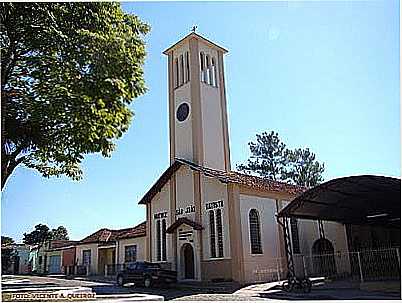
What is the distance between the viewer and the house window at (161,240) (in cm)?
2161

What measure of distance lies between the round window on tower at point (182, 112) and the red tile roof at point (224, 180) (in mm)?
2526

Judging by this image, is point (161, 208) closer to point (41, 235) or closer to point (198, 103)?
point (198, 103)

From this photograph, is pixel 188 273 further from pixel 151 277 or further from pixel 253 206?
pixel 253 206

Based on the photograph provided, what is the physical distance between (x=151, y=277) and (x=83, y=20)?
11.6m

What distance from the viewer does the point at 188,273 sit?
20.4 metres

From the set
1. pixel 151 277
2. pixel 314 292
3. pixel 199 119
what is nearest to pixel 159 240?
pixel 151 277

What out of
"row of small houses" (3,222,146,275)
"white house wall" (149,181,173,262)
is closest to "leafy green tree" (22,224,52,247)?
"row of small houses" (3,222,146,275)

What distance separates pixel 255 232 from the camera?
19391 millimetres

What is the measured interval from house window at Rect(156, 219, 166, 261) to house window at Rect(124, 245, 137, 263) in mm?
6283

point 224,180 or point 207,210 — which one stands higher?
point 224,180

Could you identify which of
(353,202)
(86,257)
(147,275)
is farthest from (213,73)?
(86,257)

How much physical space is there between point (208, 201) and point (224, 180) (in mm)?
1499

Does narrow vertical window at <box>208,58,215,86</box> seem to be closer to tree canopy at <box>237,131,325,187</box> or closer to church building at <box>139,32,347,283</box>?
church building at <box>139,32,347,283</box>

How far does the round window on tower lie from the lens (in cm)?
2286
